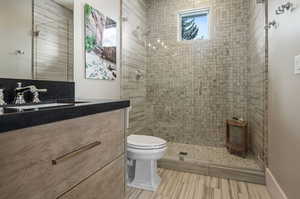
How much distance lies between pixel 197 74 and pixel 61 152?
8.73 feet

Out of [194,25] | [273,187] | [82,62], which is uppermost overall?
[194,25]

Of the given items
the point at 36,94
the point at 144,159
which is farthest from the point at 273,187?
the point at 36,94

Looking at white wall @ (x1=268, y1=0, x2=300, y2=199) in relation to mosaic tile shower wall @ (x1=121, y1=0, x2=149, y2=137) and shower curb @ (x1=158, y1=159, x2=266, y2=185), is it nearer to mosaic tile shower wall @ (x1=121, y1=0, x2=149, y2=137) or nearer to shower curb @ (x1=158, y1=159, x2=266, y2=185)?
shower curb @ (x1=158, y1=159, x2=266, y2=185)

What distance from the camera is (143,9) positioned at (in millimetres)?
3221

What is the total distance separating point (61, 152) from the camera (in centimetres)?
79

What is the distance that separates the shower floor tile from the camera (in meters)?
2.25

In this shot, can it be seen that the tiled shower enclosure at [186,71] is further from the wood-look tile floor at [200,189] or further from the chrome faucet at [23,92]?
the chrome faucet at [23,92]

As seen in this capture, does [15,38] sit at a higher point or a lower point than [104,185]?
higher

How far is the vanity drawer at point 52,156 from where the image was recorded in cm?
59

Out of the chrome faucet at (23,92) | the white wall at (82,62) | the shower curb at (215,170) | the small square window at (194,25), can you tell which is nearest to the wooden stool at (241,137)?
the shower curb at (215,170)

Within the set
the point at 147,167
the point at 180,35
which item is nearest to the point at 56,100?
the point at 147,167

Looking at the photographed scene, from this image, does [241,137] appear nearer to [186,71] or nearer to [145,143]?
[186,71]

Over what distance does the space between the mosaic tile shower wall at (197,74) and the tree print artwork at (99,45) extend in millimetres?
1179

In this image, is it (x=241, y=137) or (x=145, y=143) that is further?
(x=241, y=137)
